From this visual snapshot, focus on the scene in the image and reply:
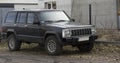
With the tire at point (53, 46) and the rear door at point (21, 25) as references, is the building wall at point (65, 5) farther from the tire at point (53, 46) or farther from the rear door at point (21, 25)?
the tire at point (53, 46)

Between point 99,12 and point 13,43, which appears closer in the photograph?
point 13,43

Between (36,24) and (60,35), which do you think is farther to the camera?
(36,24)

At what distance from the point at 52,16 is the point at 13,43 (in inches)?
102

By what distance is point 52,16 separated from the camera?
1541cm

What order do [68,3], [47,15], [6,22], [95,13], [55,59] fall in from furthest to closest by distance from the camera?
[68,3]
[95,13]
[6,22]
[47,15]
[55,59]

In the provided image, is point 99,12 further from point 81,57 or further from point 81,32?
point 81,57

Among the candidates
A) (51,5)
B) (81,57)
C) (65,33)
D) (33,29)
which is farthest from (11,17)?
(51,5)

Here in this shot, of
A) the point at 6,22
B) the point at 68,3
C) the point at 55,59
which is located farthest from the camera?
the point at 68,3

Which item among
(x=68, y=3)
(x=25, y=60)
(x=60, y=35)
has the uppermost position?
(x=68, y=3)

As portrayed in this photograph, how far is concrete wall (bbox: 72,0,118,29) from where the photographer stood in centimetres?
2130

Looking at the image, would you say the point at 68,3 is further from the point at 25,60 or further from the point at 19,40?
the point at 25,60

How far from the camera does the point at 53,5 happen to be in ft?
92.7

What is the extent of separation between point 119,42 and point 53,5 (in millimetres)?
13649

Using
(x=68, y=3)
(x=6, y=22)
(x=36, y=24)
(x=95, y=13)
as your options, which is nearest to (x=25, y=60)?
(x=36, y=24)
